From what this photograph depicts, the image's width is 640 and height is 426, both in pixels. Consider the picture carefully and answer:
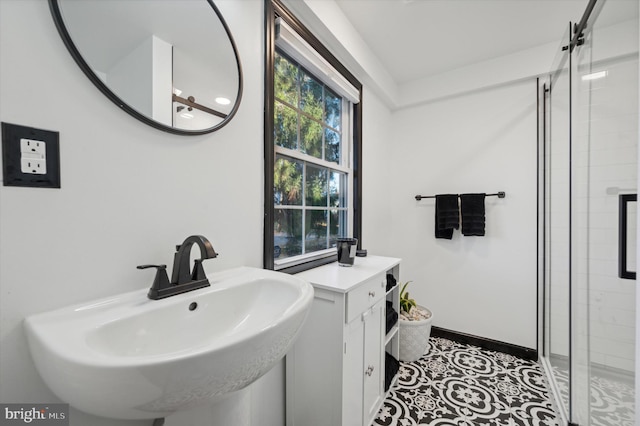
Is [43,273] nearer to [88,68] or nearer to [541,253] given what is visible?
[88,68]

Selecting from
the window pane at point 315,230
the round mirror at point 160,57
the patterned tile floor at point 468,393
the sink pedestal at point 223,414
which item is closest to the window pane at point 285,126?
the round mirror at point 160,57

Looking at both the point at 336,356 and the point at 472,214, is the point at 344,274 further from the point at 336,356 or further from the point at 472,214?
the point at 472,214

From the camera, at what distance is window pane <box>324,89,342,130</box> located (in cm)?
192

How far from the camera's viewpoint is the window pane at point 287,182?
145cm

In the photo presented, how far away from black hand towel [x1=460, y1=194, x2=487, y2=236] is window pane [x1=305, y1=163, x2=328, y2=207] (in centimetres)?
131

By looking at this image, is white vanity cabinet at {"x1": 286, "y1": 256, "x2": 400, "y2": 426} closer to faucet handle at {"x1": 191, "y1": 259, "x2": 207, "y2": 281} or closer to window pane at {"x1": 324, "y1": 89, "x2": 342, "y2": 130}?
faucet handle at {"x1": 191, "y1": 259, "x2": 207, "y2": 281}

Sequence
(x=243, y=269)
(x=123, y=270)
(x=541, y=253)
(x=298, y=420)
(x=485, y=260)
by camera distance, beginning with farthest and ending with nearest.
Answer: (x=485, y=260) < (x=541, y=253) < (x=298, y=420) < (x=243, y=269) < (x=123, y=270)

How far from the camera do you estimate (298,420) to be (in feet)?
4.02

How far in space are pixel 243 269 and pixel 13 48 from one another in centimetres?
87

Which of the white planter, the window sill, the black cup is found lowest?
the white planter

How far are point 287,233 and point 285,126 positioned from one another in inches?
24.9

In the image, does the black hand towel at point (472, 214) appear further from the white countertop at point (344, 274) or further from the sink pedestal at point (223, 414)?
the sink pedestal at point (223, 414)

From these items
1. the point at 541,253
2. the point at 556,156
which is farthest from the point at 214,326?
the point at 541,253

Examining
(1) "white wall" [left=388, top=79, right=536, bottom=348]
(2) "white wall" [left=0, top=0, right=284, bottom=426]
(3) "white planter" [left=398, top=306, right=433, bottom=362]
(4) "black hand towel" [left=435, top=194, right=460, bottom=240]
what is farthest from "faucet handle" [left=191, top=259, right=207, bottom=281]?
(4) "black hand towel" [left=435, top=194, right=460, bottom=240]
